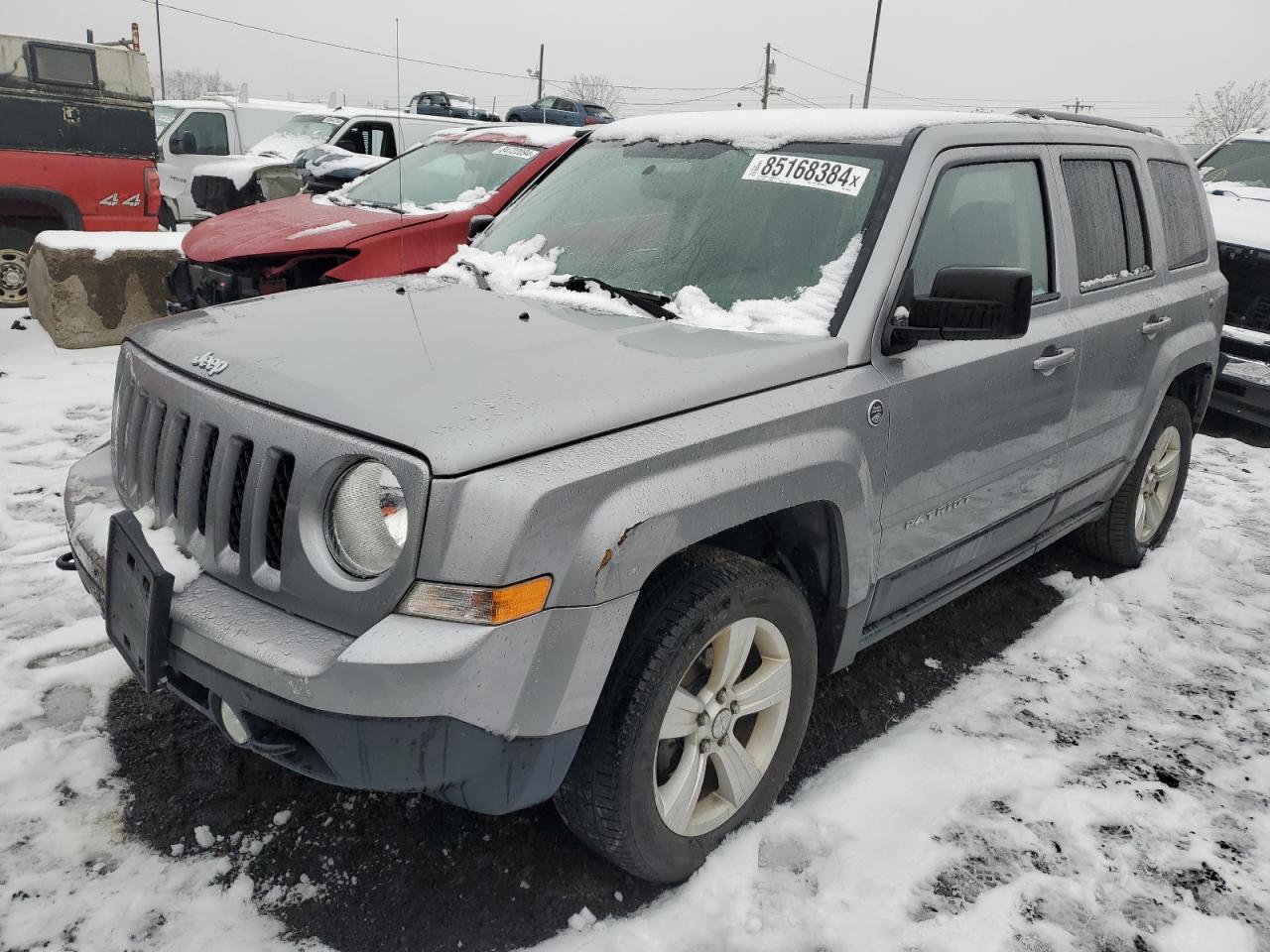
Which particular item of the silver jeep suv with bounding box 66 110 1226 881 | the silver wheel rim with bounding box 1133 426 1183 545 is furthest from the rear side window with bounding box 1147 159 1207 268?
the silver wheel rim with bounding box 1133 426 1183 545

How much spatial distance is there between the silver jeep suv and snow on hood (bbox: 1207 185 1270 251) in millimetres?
4478

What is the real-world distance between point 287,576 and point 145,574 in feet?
1.19

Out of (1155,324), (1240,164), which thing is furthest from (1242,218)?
(1155,324)

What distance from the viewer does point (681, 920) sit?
2314 millimetres

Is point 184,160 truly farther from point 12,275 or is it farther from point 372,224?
point 372,224

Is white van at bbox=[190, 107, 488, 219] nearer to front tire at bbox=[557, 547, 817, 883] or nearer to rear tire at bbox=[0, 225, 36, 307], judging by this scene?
rear tire at bbox=[0, 225, 36, 307]

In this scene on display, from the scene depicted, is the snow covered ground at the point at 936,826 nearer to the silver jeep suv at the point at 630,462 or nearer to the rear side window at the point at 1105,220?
the silver jeep suv at the point at 630,462

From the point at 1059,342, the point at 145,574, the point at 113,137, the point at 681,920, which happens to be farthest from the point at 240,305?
the point at 113,137

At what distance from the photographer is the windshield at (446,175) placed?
6918 millimetres

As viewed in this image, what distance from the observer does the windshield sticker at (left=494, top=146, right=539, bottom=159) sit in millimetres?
7066

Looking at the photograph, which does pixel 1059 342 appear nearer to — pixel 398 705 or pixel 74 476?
pixel 398 705

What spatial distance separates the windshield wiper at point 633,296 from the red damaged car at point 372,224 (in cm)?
275

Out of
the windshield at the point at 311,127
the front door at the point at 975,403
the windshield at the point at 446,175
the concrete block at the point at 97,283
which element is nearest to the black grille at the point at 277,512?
the front door at the point at 975,403

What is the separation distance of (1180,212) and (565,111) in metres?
26.1
